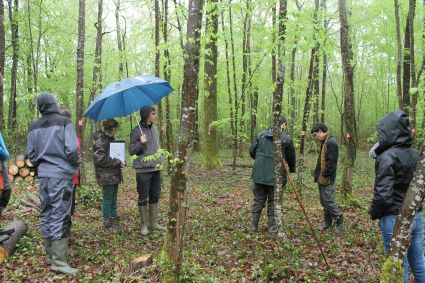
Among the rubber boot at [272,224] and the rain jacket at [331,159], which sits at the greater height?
the rain jacket at [331,159]

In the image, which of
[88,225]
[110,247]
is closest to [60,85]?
[88,225]

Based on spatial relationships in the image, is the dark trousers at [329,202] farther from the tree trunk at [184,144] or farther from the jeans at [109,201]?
the jeans at [109,201]

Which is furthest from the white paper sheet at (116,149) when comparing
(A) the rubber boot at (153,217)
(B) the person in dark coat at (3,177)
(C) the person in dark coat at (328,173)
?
(C) the person in dark coat at (328,173)

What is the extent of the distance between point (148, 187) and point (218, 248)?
1.73 metres

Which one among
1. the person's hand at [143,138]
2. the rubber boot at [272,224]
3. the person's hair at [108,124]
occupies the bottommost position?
the rubber boot at [272,224]

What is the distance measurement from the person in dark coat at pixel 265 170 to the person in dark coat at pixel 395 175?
9.15 ft

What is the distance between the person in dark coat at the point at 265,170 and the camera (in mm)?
6551

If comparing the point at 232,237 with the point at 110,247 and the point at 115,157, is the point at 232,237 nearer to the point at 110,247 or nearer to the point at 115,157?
the point at 110,247

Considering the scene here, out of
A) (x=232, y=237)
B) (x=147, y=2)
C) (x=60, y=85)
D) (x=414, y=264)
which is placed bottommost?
(x=232, y=237)

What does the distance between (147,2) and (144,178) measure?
1145 cm

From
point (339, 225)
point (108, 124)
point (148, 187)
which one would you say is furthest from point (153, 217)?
point (339, 225)

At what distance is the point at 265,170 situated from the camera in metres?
6.56

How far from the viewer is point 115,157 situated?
6395mm

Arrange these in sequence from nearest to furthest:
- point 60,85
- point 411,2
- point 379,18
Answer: point 411,2
point 379,18
point 60,85
